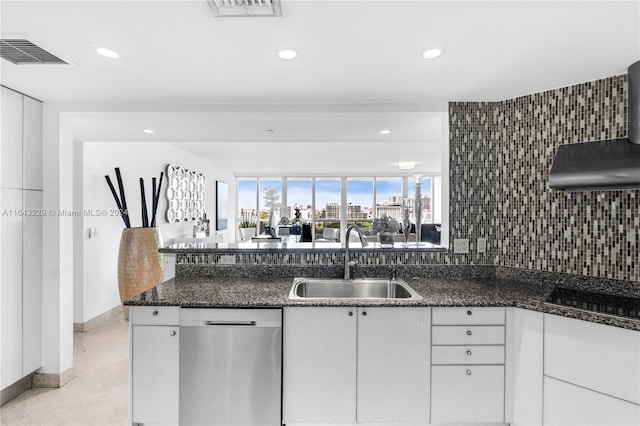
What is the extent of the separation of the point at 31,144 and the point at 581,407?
3666 millimetres

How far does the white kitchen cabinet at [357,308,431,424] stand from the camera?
69.6 inches

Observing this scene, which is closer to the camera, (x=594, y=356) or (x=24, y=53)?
(x=594, y=356)

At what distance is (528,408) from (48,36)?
296 centimetres

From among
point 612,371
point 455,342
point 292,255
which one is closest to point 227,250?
point 292,255

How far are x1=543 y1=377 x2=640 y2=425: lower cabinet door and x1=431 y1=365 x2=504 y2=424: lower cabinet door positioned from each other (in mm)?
214

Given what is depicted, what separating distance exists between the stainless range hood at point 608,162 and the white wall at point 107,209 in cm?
411

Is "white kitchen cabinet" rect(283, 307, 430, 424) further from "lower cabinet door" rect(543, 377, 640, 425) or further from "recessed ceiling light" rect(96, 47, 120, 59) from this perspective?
"recessed ceiling light" rect(96, 47, 120, 59)

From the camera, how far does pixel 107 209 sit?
3.83m

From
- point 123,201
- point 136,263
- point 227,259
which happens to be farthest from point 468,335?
point 123,201

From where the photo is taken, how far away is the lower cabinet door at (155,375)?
1.76m

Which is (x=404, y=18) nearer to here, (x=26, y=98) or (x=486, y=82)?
(x=486, y=82)

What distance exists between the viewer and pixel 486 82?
81.2 inches

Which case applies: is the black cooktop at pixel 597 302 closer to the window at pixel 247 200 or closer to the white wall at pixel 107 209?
the white wall at pixel 107 209

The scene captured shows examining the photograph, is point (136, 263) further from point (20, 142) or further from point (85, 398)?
point (20, 142)
